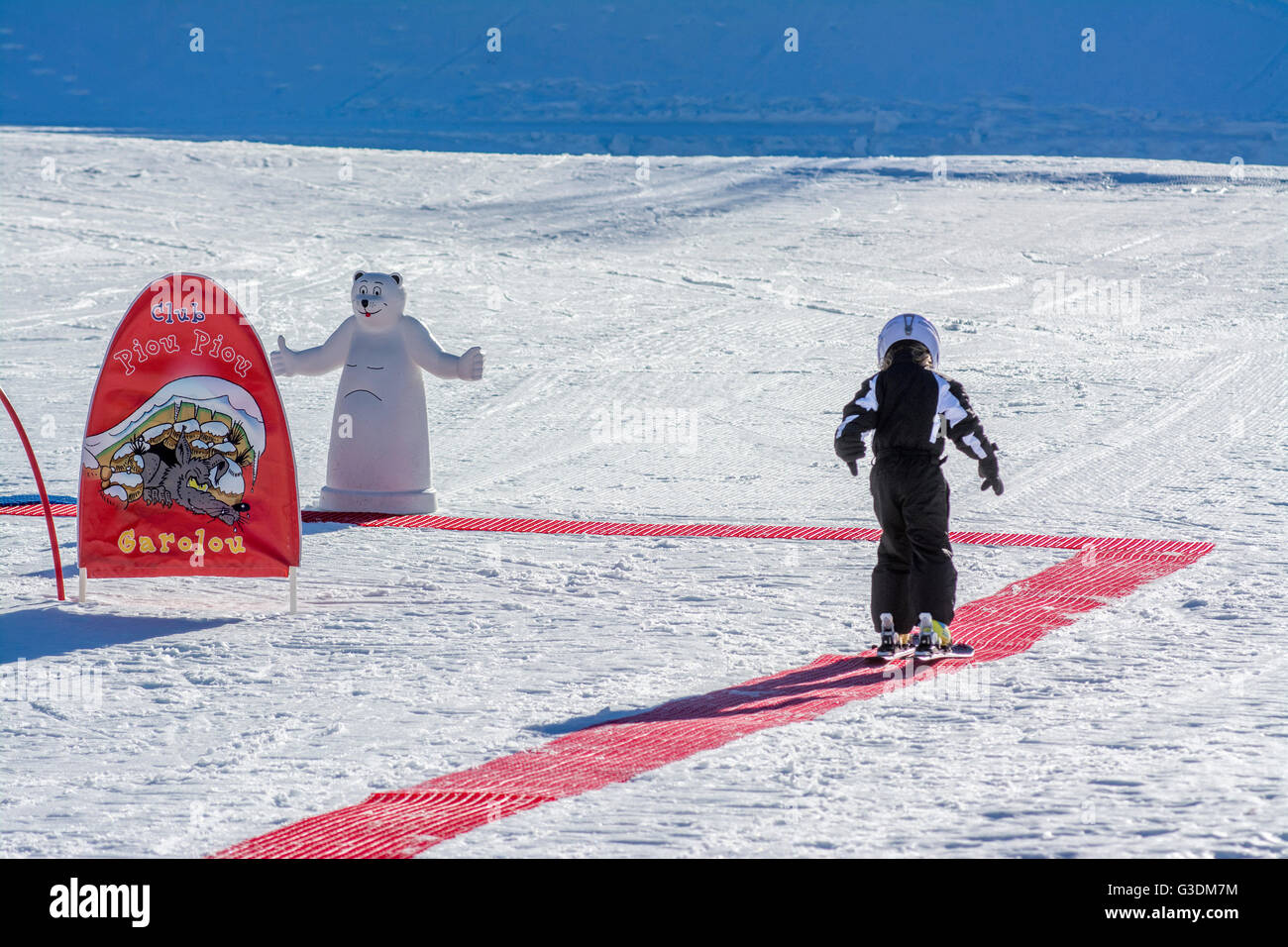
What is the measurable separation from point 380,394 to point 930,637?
12.1ft

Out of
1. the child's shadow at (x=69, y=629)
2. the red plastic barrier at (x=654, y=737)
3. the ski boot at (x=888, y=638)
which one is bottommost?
the red plastic barrier at (x=654, y=737)

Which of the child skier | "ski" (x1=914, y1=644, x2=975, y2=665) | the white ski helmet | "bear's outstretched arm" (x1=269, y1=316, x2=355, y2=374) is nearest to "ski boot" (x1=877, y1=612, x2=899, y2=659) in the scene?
the child skier

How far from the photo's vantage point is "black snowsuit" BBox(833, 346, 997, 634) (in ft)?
16.7

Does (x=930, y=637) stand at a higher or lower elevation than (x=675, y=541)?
lower

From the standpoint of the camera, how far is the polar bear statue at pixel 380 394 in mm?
7742

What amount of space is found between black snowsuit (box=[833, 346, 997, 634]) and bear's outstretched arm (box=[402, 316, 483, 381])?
304 centimetres

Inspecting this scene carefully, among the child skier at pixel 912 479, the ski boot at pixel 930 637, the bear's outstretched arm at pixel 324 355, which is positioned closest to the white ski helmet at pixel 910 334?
the child skier at pixel 912 479

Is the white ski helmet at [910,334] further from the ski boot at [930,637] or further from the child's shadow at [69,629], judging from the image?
the child's shadow at [69,629]

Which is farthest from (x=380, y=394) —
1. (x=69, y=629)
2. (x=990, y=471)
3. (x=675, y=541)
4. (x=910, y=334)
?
(x=990, y=471)

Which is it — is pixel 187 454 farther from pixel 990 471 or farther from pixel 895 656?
pixel 990 471

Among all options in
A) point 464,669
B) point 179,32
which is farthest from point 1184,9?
point 464,669

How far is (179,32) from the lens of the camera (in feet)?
144

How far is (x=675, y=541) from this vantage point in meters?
7.12

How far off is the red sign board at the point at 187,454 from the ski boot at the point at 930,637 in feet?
7.63
